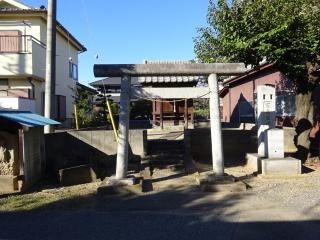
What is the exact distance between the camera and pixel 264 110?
13.0m

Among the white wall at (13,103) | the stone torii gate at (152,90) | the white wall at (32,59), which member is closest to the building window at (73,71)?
the white wall at (32,59)

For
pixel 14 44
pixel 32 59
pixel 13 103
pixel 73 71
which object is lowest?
pixel 13 103

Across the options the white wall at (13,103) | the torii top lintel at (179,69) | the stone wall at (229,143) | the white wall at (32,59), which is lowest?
the stone wall at (229,143)

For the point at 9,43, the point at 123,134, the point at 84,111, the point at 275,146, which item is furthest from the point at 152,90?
the point at 9,43

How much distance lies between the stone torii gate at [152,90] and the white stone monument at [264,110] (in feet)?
7.79

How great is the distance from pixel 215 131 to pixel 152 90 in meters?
1.83

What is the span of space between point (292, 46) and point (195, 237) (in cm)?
736

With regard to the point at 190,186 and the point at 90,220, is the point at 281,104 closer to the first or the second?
the point at 190,186

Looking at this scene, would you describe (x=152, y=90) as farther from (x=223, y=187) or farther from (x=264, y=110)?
(x=264, y=110)

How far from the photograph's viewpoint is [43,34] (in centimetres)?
2281

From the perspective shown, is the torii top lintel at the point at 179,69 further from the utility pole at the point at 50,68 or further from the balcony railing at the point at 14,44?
the balcony railing at the point at 14,44

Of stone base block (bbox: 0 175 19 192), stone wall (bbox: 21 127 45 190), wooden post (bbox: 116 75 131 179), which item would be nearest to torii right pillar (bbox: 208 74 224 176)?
wooden post (bbox: 116 75 131 179)

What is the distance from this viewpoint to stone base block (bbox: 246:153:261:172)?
12531 millimetres

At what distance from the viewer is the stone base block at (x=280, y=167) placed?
1184 cm
